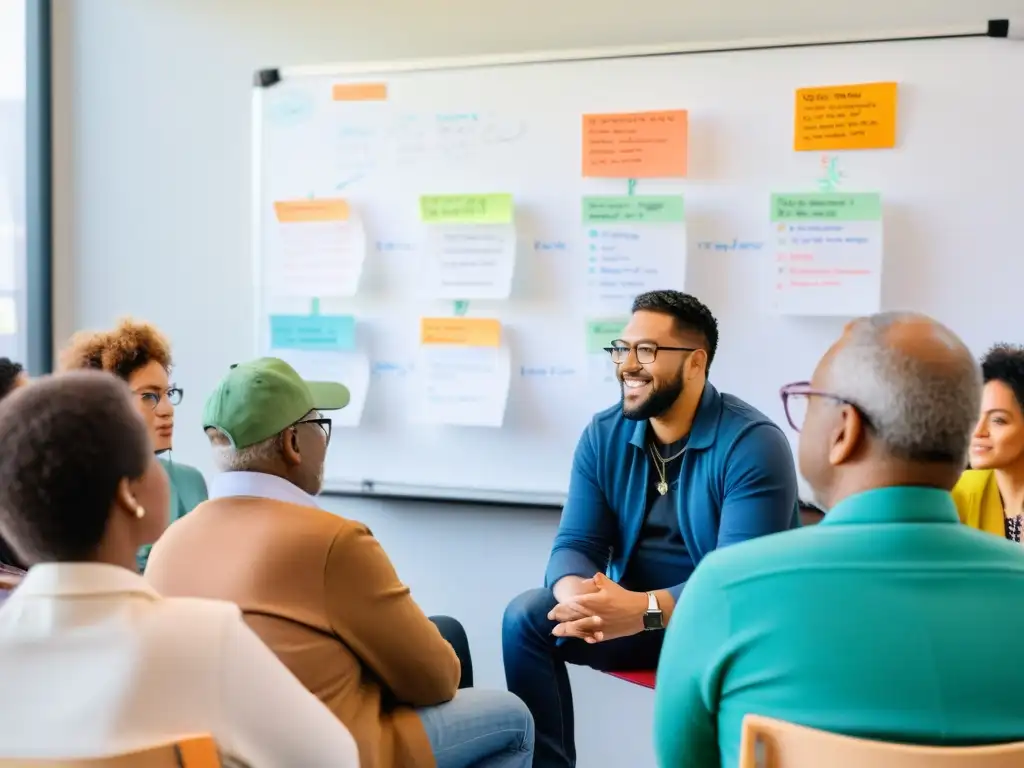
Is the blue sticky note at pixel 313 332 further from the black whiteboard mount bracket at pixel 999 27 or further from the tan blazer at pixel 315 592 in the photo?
the black whiteboard mount bracket at pixel 999 27

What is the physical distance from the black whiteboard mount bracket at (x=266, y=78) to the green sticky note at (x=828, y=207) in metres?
1.49

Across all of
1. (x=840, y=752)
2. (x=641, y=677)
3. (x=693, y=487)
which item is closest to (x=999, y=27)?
(x=693, y=487)

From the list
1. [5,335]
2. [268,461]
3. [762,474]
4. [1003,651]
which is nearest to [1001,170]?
[762,474]

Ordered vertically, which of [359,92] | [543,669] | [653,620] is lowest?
[543,669]

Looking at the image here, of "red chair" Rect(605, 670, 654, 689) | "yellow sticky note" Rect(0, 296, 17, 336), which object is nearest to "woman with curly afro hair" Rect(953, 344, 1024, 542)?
"red chair" Rect(605, 670, 654, 689)

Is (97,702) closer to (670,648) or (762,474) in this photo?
(670,648)

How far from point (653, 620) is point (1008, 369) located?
0.90 m

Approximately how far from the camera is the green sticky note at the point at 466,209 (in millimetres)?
2525

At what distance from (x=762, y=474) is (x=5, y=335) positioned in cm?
251

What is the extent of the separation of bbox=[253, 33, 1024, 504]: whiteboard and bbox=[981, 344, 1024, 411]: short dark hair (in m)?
0.29

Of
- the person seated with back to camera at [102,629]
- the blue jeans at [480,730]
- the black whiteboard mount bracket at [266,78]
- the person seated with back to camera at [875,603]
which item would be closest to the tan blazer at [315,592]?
the blue jeans at [480,730]

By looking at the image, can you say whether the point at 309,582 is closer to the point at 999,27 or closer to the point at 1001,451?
the point at 1001,451

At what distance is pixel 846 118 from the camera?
227cm

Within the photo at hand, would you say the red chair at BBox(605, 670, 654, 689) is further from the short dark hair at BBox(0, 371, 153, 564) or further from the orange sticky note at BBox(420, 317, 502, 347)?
the short dark hair at BBox(0, 371, 153, 564)
